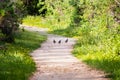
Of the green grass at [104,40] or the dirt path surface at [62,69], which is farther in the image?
the green grass at [104,40]

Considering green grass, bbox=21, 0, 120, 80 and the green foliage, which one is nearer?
green grass, bbox=21, 0, 120, 80

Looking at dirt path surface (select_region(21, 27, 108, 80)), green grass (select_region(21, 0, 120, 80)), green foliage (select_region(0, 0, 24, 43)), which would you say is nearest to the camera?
dirt path surface (select_region(21, 27, 108, 80))

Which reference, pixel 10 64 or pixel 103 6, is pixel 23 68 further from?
pixel 103 6

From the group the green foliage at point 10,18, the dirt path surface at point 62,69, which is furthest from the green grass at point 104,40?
the green foliage at point 10,18

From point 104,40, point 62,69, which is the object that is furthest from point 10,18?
point 62,69

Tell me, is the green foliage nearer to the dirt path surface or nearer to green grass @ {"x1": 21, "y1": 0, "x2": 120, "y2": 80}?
the dirt path surface

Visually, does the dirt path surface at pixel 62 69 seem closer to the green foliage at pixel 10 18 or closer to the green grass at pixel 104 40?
the green grass at pixel 104 40

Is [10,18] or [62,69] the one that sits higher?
[62,69]

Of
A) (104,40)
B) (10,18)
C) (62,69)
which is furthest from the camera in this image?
(10,18)

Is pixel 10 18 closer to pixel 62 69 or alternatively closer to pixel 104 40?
pixel 104 40

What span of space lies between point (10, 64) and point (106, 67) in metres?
3.41

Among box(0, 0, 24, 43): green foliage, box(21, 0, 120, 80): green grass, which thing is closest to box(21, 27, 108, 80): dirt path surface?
box(21, 0, 120, 80): green grass

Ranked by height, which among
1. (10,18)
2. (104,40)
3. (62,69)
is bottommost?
(10,18)

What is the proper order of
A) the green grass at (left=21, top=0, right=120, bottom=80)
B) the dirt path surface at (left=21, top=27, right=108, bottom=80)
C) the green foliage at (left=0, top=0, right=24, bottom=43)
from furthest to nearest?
the green foliage at (left=0, top=0, right=24, bottom=43), the green grass at (left=21, top=0, right=120, bottom=80), the dirt path surface at (left=21, top=27, right=108, bottom=80)
